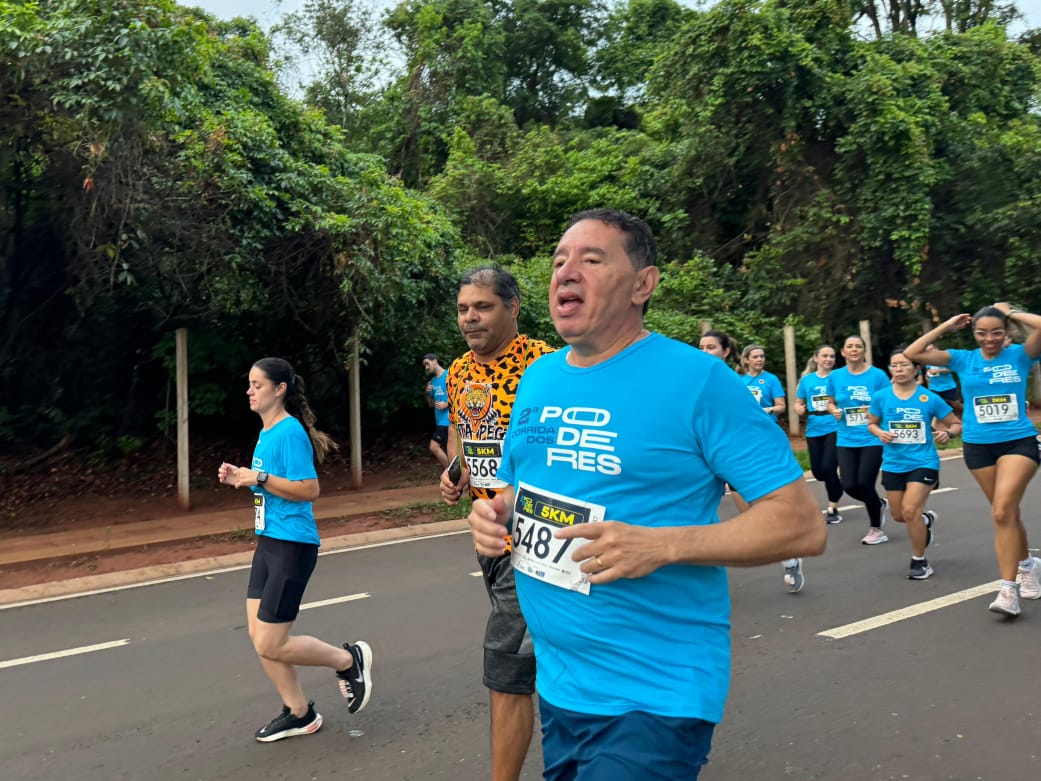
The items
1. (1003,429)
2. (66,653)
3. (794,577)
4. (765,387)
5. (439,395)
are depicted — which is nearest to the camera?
(66,653)

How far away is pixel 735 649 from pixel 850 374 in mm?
3959

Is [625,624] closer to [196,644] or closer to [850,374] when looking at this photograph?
[196,644]

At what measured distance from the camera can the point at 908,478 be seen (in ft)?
24.7

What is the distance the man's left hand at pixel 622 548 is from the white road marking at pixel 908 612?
14.8ft

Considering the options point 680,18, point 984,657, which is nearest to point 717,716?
point 984,657

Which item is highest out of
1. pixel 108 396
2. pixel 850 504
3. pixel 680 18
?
pixel 680 18

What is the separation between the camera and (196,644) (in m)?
6.39

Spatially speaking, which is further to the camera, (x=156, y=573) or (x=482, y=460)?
(x=156, y=573)

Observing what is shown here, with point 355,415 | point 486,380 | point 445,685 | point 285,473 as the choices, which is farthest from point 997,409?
point 355,415

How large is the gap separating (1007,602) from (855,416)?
273 centimetres

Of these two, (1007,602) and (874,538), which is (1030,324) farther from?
(874,538)

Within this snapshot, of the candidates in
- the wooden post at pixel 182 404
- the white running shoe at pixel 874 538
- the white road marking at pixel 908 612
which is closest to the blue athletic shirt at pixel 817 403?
the white running shoe at pixel 874 538

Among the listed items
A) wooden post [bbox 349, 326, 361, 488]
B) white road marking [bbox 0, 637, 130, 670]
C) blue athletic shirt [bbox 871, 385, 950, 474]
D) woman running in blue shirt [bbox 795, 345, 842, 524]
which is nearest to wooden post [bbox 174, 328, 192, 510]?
wooden post [bbox 349, 326, 361, 488]

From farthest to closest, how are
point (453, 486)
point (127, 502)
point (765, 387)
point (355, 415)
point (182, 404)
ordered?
point (355, 415), point (127, 502), point (182, 404), point (765, 387), point (453, 486)
